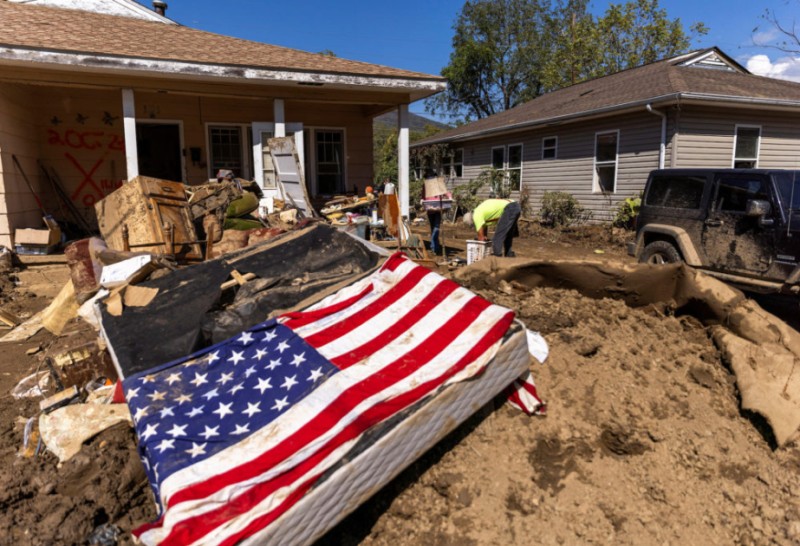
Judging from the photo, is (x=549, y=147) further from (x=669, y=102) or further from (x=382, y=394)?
(x=382, y=394)

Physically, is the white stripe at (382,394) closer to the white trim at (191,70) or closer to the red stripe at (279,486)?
the red stripe at (279,486)

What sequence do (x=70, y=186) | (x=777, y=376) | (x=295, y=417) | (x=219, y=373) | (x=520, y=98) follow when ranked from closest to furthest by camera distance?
1. (x=295, y=417)
2. (x=219, y=373)
3. (x=777, y=376)
4. (x=70, y=186)
5. (x=520, y=98)

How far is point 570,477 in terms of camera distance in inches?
116

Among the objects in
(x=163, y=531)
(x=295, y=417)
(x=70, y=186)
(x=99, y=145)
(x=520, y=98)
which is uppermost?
(x=520, y=98)

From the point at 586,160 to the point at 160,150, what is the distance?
1081 centimetres

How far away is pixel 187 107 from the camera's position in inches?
418

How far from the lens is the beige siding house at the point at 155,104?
8250 mm

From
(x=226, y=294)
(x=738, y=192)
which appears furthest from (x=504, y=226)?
(x=226, y=294)

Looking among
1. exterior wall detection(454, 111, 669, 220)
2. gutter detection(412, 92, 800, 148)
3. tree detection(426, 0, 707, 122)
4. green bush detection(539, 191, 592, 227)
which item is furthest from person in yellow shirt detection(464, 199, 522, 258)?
tree detection(426, 0, 707, 122)

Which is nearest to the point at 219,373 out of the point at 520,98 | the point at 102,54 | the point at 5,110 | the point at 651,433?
the point at 651,433

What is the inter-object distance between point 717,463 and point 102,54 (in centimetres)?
908

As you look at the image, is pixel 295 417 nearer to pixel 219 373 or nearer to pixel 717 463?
pixel 219 373

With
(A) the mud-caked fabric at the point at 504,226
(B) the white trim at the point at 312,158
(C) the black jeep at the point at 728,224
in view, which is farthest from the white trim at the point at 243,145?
(C) the black jeep at the point at 728,224

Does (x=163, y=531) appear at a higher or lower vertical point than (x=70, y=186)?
lower
